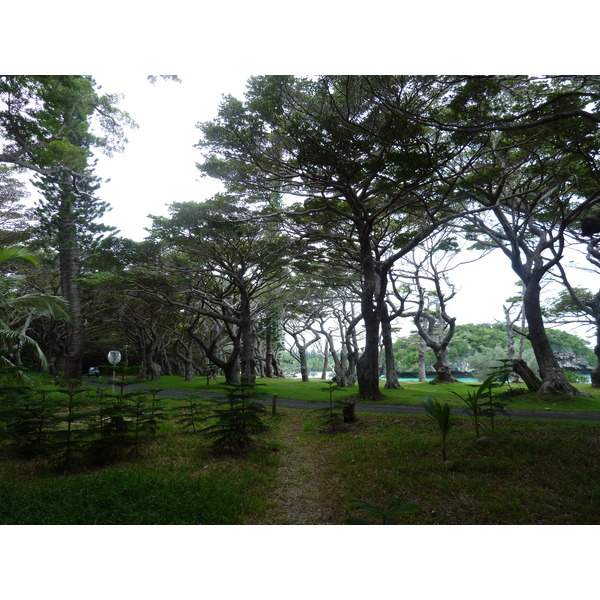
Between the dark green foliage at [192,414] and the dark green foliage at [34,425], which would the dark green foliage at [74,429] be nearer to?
the dark green foliage at [34,425]

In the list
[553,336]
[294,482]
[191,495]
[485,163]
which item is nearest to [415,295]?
[553,336]

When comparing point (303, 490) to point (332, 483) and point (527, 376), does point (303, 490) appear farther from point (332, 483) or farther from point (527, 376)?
point (527, 376)

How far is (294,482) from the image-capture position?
11.8 feet

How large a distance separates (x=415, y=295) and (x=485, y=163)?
652 cm

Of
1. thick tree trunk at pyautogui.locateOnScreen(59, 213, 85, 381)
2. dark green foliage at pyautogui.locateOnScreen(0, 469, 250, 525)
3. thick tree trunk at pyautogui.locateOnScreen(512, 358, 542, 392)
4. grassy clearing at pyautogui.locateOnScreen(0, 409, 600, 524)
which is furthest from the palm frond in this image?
thick tree trunk at pyautogui.locateOnScreen(512, 358, 542, 392)

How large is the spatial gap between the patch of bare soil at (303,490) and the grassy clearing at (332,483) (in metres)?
0.01

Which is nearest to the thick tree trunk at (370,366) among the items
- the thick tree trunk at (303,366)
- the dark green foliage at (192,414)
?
the dark green foliage at (192,414)

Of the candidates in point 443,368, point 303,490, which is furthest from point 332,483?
point 443,368

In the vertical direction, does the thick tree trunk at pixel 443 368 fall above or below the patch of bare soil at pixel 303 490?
above

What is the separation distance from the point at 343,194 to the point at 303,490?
238 inches

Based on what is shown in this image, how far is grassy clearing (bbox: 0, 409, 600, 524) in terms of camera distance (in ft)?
9.05

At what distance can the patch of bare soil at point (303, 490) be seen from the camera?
114 inches

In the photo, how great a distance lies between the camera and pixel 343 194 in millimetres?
7637

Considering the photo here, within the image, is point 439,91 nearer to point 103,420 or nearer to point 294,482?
point 294,482
